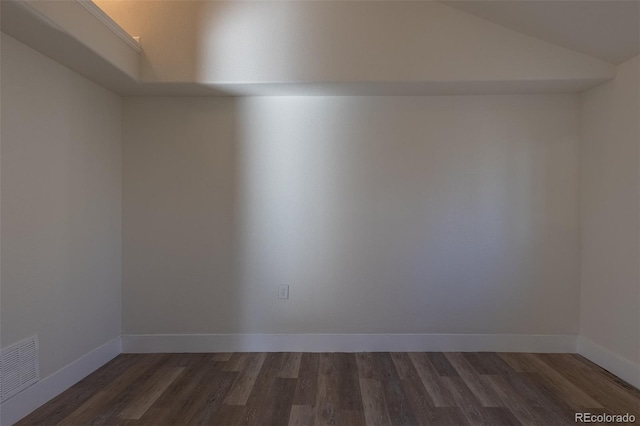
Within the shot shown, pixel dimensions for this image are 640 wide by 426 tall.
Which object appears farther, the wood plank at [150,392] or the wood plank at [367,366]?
the wood plank at [367,366]

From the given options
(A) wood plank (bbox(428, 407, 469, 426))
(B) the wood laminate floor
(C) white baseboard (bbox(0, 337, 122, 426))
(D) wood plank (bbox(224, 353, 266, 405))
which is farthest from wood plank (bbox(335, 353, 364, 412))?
(C) white baseboard (bbox(0, 337, 122, 426))

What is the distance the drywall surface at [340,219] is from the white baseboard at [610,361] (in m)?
0.17

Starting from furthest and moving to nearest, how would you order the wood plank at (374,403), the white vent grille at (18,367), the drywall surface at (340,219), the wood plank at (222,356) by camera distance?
the drywall surface at (340,219), the wood plank at (222,356), the wood plank at (374,403), the white vent grille at (18,367)

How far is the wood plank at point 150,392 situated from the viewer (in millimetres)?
2217

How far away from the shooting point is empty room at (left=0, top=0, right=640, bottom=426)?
230cm

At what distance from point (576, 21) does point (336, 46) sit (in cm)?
153

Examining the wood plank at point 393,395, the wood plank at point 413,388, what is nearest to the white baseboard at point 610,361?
the wood plank at point 413,388

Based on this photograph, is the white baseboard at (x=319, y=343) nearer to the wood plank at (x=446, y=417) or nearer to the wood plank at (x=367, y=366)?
the wood plank at (x=367, y=366)

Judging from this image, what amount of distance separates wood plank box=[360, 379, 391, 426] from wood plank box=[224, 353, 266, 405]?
74 centimetres

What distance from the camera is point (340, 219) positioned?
3135 millimetres

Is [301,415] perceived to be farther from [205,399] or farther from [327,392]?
[205,399]

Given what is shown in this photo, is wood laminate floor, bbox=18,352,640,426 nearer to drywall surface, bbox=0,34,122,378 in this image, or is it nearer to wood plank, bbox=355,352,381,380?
wood plank, bbox=355,352,381,380

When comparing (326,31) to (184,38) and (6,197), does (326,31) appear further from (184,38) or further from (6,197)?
(6,197)

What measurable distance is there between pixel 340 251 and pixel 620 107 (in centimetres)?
225
